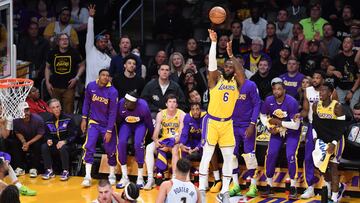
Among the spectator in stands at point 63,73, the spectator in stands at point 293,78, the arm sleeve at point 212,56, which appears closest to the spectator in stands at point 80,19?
the spectator in stands at point 63,73

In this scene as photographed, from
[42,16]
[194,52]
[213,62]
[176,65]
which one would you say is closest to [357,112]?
[213,62]

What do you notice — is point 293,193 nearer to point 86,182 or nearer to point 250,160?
point 250,160

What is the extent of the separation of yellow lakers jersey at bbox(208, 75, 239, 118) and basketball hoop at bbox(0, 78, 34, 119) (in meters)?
2.87

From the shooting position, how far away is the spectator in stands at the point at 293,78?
→ 55.2ft

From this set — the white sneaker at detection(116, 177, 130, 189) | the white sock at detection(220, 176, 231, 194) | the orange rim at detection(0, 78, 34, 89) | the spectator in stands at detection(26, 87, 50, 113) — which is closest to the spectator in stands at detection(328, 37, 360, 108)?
the white sock at detection(220, 176, 231, 194)

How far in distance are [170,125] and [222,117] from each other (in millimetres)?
1622

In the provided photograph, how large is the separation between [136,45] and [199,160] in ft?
13.3

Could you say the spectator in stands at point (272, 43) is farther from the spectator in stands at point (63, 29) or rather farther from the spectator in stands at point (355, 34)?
the spectator in stands at point (63, 29)

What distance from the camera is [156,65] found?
1814 cm

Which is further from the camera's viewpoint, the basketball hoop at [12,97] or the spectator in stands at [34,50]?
the spectator in stands at [34,50]

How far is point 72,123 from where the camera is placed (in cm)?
1683

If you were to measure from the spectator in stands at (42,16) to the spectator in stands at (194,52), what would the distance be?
3.46m

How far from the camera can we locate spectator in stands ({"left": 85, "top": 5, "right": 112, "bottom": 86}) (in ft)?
59.4

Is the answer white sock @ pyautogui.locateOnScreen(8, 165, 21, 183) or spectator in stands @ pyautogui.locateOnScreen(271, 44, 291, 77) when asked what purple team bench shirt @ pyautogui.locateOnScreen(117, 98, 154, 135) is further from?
spectator in stands @ pyautogui.locateOnScreen(271, 44, 291, 77)
